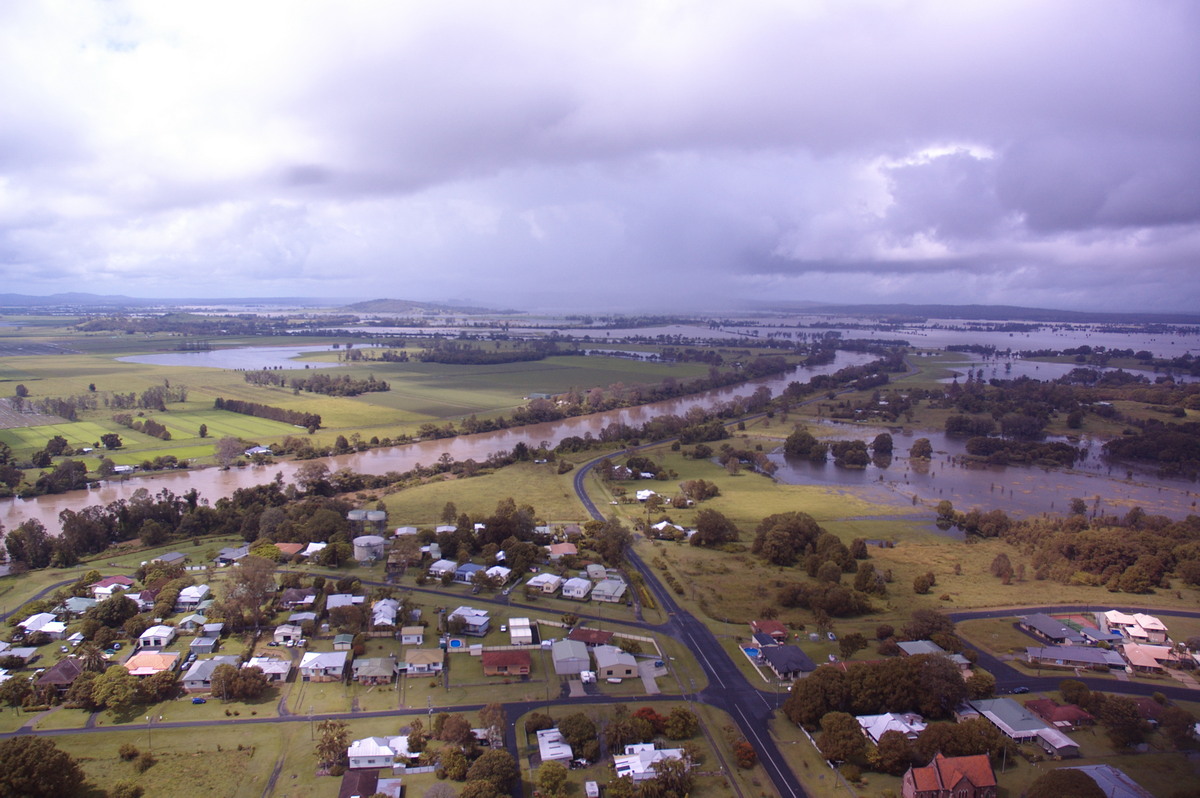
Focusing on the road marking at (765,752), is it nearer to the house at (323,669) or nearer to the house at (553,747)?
the house at (553,747)

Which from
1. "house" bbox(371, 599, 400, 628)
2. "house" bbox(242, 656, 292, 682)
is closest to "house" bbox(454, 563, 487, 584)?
"house" bbox(371, 599, 400, 628)

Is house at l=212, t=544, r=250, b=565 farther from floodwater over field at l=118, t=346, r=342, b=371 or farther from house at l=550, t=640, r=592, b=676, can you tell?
floodwater over field at l=118, t=346, r=342, b=371

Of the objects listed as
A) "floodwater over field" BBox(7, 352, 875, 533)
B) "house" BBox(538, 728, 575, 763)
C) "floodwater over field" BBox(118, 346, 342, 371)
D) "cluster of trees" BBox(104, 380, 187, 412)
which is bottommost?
"house" BBox(538, 728, 575, 763)

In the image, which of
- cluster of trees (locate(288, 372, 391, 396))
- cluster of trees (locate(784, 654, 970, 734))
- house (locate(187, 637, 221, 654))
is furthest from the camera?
cluster of trees (locate(288, 372, 391, 396))

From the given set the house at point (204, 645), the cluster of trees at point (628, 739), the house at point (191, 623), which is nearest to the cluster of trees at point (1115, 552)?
the cluster of trees at point (628, 739)

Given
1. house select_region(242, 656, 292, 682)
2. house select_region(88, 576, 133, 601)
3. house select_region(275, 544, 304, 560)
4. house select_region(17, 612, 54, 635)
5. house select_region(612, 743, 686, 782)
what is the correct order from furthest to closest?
house select_region(275, 544, 304, 560)
house select_region(88, 576, 133, 601)
house select_region(17, 612, 54, 635)
house select_region(242, 656, 292, 682)
house select_region(612, 743, 686, 782)

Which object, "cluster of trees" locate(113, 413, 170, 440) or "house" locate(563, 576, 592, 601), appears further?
"cluster of trees" locate(113, 413, 170, 440)

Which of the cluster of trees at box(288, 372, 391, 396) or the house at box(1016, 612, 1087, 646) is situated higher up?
the cluster of trees at box(288, 372, 391, 396)
